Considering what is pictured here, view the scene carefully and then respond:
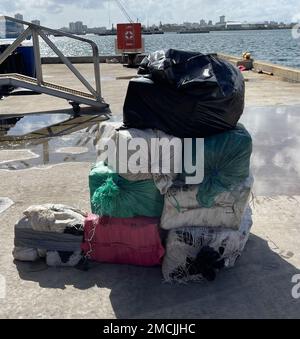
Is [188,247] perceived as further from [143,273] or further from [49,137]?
[49,137]

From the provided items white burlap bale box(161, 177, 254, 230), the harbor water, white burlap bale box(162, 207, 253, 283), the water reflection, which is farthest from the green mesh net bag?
the harbor water

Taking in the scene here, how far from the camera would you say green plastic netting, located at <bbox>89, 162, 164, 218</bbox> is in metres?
3.70

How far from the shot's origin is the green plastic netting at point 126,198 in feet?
12.1

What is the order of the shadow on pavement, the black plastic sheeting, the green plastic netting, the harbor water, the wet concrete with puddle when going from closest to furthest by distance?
the shadow on pavement, the black plastic sheeting, the green plastic netting, the wet concrete with puddle, the harbor water

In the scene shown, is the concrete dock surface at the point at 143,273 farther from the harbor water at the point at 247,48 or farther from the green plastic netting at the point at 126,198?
the harbor water at the point at 247,48

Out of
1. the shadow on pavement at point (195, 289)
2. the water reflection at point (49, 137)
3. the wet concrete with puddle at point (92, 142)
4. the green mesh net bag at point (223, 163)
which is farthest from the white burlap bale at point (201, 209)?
the water reflection at point (49, 137)

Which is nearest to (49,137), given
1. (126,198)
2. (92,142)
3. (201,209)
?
(92,142)

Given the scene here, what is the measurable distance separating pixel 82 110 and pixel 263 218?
8163 mm

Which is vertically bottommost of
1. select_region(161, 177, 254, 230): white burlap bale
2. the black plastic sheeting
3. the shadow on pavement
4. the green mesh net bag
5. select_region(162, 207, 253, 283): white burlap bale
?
the shadow on pavement

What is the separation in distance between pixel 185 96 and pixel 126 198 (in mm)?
987

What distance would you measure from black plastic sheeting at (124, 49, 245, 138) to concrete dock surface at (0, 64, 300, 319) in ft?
4.14

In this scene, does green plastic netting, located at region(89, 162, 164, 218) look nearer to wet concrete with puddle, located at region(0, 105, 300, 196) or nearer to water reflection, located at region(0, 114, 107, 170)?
wet concrete with puddle, located at region(0, 105, 300, 196)
